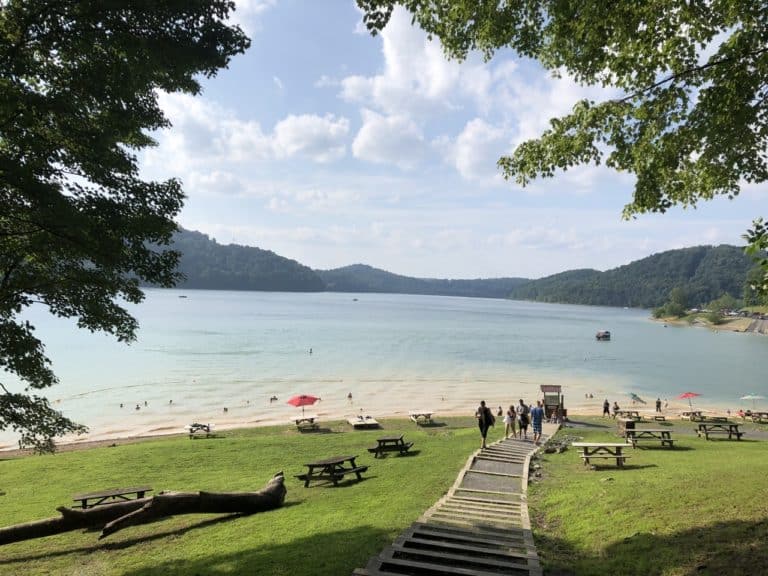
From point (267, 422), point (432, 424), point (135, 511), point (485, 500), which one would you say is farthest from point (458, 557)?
point (267, 422)

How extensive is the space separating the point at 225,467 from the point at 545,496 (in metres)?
12.1

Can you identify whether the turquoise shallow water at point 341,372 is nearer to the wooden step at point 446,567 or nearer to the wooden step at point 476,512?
the wooden step at point 476,512

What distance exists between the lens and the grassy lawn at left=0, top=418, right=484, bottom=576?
7.99 meters

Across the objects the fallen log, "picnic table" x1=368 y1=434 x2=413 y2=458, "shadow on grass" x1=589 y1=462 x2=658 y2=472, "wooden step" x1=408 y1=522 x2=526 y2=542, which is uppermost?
"wooden step" x1=408 y1=522 x2=526 y2=542

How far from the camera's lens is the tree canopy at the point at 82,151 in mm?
7359

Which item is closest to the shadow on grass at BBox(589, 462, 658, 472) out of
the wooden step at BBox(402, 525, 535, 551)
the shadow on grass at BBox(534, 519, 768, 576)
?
the shadow on grass at BBox(534, 519, 768, 576)

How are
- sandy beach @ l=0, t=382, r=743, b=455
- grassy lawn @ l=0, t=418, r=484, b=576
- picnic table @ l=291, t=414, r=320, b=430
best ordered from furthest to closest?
sandy beach @ l=0, t=382, r=743, b=455, picnic table @ l=291, t=414, r=320, b=430, grassy lawn @ l=0, t=418, r=484, b=576

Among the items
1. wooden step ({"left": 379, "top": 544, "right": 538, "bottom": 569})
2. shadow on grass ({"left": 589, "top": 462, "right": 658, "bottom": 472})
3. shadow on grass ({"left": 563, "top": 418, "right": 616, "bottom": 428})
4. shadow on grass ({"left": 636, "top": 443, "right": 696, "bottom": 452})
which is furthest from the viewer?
shadow on grass ({"left": 563, "top": 418, "right": 616, "bottom": 428})

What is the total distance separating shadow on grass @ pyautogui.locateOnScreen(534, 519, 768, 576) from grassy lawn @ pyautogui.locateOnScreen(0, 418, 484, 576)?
300cm

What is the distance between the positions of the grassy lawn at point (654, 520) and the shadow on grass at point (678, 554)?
0.04 ft

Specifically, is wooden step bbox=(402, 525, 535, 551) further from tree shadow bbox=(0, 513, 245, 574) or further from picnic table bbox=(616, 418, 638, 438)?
picnic table bbox=(616, 418, 638, 438)

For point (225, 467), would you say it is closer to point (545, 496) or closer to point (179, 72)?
point (545, 496)

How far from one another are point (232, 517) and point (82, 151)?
829 cm

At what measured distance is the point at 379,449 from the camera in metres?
19.0
